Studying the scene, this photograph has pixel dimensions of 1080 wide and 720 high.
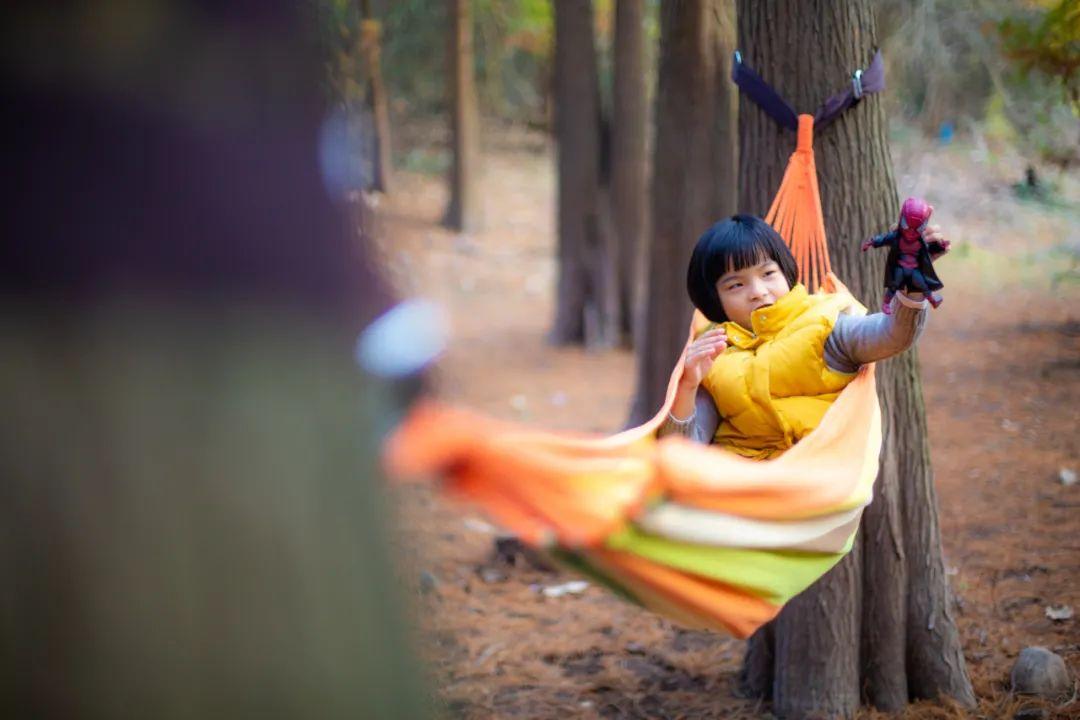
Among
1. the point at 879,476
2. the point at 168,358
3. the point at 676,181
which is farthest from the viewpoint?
the point at 676,181

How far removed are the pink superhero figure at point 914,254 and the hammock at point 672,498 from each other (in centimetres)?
33

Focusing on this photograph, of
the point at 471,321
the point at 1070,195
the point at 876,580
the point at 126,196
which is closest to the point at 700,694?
the point at 876,580

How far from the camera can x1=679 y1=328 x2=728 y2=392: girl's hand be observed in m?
2.42

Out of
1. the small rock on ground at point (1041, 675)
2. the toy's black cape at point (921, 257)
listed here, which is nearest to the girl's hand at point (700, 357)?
the toy's black cape at point (921, 257)

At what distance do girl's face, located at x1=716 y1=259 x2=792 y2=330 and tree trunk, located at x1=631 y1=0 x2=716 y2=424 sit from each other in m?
2.56

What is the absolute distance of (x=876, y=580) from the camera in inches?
119

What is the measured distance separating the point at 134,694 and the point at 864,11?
101 inches

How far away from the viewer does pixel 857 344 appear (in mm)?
2320

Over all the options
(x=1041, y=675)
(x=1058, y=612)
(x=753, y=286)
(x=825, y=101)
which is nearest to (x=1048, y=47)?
(x=1058, y=612)

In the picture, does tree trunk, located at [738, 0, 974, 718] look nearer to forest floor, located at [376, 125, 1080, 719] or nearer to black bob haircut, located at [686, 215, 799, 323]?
forest floor, located at [376, 125, 1080, 719]

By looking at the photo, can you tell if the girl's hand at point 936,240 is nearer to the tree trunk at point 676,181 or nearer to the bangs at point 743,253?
the bangs at point 743,253

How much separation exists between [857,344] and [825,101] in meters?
0.84

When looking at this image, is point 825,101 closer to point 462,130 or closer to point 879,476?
point 879,476

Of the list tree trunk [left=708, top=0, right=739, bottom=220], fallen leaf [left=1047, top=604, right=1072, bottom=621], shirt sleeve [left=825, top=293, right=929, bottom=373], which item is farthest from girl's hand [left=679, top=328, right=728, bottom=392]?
tree trunk [left=708, top=0, right=739, bottom=220]
